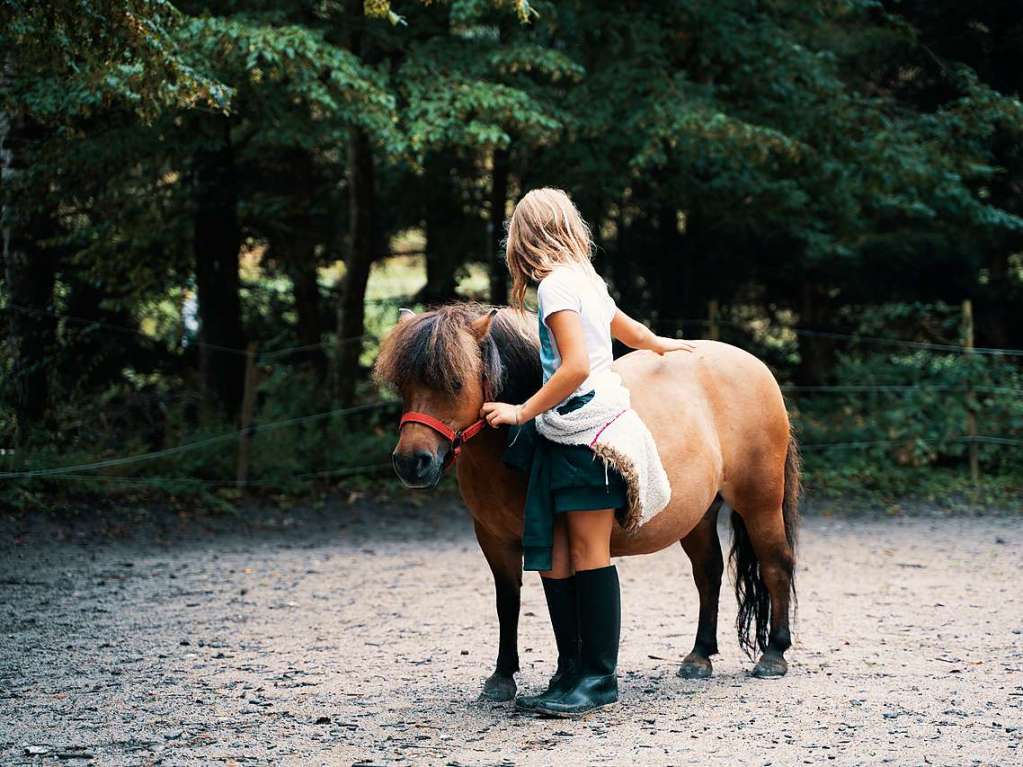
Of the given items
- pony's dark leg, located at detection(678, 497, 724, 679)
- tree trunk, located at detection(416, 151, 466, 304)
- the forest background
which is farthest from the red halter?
tree trunk, located at detection(416, 151, 466, 304)

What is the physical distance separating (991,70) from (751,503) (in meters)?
9.70

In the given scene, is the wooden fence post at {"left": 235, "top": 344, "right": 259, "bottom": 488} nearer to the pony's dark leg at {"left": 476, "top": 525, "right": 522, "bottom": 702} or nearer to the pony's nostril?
the pony's dark leg at {"left": 476, "top": 525, "right": 522, "bottom": 702}

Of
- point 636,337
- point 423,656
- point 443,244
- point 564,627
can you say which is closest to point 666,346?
point 636,337

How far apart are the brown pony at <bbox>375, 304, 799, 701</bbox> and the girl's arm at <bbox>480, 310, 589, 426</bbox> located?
0.55 ft

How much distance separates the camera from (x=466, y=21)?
29.6 feet

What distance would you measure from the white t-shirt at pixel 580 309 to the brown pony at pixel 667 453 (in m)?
0.19

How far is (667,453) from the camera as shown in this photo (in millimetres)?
4074

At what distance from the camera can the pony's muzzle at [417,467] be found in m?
3.55

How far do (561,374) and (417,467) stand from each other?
0.55 m

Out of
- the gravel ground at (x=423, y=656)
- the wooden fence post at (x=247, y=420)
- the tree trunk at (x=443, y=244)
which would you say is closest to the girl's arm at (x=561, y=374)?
the gravel ground at (x=423, y=656)

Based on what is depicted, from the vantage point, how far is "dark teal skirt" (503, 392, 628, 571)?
12.3 ft

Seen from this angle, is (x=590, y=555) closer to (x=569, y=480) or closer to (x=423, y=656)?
(x=569, y=480)

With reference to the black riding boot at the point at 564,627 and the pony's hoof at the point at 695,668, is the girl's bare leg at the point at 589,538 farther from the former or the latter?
the pony's hoof at the point at 695,668

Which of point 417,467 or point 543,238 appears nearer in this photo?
point 417,467
